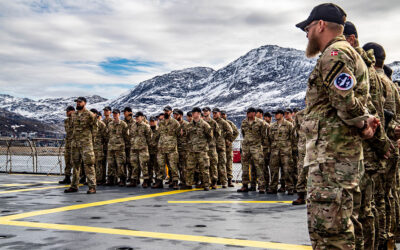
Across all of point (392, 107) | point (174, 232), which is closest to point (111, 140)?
point (174, 232)

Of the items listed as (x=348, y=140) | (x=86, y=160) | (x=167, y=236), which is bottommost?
(x=167, y=236)

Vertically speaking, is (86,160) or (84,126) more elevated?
(84,126)

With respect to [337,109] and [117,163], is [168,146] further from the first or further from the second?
[337,109]

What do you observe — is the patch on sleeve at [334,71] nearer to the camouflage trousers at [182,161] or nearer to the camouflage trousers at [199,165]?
the camouflage trousers at [199,165]

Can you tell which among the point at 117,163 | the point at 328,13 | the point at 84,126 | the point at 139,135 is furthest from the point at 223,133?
the point at 328,13

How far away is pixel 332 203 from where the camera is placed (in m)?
2.47

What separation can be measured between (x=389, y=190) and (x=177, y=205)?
4289 mm

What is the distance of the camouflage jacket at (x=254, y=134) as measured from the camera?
957 centimetres

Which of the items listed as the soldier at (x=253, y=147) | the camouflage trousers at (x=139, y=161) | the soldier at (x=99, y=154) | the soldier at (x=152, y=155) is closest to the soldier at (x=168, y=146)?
the camouflage trousers at (x=139, y=161)

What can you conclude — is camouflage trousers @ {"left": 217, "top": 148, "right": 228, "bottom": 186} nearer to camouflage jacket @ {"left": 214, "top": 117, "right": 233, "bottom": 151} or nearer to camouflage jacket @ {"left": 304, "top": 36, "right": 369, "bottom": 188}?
camouflage jacket @ {"left": 214, "top": 117, "right": 233, "bottom": 151}

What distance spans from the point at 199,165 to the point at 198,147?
19.6 inches

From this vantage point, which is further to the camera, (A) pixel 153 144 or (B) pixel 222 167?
(A) pixel 153 144

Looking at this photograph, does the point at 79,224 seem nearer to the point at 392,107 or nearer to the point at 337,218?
the point at 337,218

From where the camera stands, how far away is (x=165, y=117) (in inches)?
421
